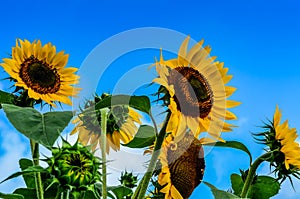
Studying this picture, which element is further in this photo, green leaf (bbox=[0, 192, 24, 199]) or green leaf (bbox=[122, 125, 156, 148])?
green leaf (bbox=[122, 125, 156, 148])

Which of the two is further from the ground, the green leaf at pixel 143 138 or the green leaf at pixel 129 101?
the green leaf at pixel 143 138

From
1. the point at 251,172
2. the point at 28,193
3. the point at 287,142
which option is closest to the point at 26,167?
the point at 28,193

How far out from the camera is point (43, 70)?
6.66 ft

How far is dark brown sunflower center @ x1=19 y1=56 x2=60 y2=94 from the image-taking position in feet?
6.09

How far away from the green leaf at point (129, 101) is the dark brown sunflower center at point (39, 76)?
530 millimetres

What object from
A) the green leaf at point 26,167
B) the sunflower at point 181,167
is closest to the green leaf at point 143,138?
the sunflower at point 181,167

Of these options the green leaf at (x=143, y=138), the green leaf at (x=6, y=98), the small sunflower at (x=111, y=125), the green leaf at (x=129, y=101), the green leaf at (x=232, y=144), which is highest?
the green leaf at (x=6, y=98)

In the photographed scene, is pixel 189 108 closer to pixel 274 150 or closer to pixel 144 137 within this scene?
pixel 144 137

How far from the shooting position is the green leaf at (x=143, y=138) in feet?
5.14

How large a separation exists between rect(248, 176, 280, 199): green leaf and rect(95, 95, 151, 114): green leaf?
1.92ft

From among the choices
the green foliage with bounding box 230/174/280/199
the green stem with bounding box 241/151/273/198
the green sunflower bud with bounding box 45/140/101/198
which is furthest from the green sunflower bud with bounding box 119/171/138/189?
the green sunflower bud with bounding box 45/140/101/198

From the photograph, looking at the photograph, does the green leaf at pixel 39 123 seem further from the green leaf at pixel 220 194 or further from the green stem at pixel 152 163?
the green leaf at pixel 220 194

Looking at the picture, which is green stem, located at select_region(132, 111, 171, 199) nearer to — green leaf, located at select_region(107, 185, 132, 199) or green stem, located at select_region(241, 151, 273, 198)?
green leaf, located at select_region(107, 185, 132, 199)

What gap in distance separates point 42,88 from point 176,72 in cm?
55
